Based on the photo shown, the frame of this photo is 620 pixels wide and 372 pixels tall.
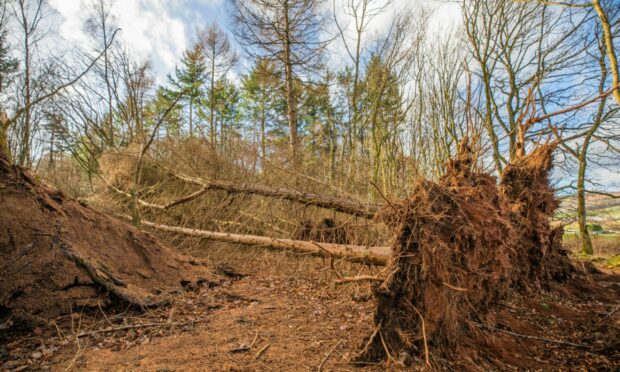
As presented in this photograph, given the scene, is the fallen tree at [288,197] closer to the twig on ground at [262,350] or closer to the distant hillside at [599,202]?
the twig on ground at [262,350]

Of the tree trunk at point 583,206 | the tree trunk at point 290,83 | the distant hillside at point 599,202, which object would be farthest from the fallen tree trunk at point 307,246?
the tree trunk at point 583,206

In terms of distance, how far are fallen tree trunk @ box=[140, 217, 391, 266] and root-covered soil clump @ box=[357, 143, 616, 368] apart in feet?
2.44

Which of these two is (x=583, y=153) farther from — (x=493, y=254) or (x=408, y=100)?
(x=493, y=254)

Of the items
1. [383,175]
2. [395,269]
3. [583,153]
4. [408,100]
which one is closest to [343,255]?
[395,269]

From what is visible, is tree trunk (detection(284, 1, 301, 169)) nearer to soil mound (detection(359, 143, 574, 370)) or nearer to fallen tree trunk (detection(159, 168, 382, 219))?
fallen tree trunk (detection(159, 168, 382, 219))

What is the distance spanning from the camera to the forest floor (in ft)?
8.08

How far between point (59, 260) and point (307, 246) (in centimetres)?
315

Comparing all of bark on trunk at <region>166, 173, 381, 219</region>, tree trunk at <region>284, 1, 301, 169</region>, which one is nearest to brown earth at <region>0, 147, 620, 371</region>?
bark on trunk at <region>166, 173, 381, 219</region>

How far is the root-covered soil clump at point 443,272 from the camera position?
8.50 feet

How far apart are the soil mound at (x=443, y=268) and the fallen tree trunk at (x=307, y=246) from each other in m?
0.74

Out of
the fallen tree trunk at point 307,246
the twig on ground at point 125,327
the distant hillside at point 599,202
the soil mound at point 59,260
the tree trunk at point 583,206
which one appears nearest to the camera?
the twig on ground at point 125,327

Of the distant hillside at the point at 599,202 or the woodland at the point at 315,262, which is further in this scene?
the distant hillside at the point at 599,202

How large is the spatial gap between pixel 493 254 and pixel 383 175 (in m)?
5.88

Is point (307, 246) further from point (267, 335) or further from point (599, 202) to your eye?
point (599, 202)
